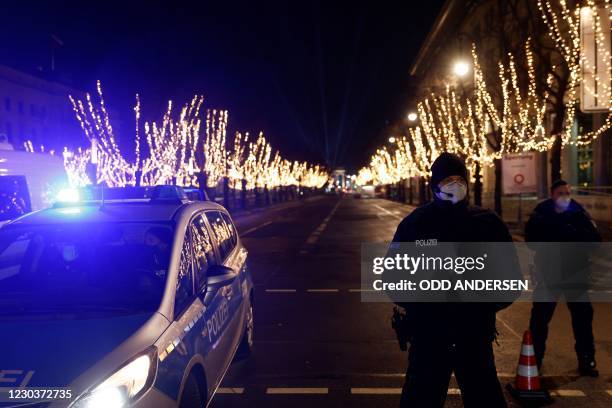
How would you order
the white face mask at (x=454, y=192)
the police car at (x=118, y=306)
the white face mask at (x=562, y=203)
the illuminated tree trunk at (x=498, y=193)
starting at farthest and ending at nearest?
the illuminated tree trunk at (x=498, y=193) → the white face mask at (x=562, y=203) → the white face mask at (x=454, y=192) → the police car at (x=118, y=306)

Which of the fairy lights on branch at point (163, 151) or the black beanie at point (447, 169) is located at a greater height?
the fairy lights on branch at point (163, 151)

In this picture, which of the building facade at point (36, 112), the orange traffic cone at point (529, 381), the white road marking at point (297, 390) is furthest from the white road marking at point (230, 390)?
the building facade at point (36, 112)

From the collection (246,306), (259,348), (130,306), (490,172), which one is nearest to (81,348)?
(130,306)

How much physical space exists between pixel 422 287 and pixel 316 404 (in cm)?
241

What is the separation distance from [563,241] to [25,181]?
303 inches

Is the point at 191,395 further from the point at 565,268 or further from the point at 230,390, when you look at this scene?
the point at 565,268

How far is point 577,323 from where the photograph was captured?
20.1 ft

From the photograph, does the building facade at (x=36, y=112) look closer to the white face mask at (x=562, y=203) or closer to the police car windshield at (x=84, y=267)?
the police car windshield at (x=84, y=267)

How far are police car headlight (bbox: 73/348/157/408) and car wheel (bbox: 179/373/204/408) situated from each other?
53cm

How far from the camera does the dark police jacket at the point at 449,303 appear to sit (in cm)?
337

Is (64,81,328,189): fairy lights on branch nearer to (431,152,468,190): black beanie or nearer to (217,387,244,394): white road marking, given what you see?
(217,387,244,394): white road marking

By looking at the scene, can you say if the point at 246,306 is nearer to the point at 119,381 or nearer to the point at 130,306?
the point at 130,306

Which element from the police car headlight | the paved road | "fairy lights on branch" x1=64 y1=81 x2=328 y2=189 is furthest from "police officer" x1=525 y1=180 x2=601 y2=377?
"fairy lights on branch" x1=64 y1=81 x2=328 y2=189

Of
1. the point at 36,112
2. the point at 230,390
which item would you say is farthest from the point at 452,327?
Answer: the point at 36,112
